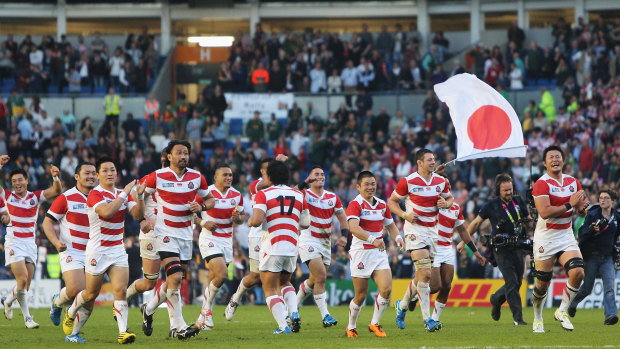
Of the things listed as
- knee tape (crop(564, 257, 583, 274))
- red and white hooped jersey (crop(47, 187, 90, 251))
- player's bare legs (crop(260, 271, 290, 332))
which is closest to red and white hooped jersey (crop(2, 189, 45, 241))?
red and white hooped jersey (crop(47, 187, 90, 251))

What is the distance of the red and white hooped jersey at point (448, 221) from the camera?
18562 mm

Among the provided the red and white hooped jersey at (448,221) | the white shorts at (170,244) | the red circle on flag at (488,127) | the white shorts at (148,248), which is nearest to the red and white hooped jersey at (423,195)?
the red circle on flag at (488,127)

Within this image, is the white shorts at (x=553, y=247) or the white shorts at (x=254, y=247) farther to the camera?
the white shorts at (x=254, y=247)

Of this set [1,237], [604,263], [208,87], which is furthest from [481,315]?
[208,87]

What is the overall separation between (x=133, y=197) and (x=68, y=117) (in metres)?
22.3

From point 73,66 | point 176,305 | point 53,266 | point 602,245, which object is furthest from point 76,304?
point 73,66

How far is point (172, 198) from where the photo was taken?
14938 millimetres

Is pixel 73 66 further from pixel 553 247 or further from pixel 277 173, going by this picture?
pixel 553 247

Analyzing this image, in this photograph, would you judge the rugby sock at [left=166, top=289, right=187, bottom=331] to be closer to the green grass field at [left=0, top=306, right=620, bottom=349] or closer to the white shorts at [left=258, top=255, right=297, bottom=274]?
the green grass field at [left=0, top=306, right=620, bottom=349]

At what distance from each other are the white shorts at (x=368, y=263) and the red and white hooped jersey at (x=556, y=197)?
2350mm

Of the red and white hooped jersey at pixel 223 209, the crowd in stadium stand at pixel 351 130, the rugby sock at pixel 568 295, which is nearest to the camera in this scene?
the rugby sock at pixel 568 295

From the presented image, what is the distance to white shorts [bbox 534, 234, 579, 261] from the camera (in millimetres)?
15500

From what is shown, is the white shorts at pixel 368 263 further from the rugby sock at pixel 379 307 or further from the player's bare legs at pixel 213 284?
the player's bare legs at pixel 213 284

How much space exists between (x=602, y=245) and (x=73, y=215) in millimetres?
8704
